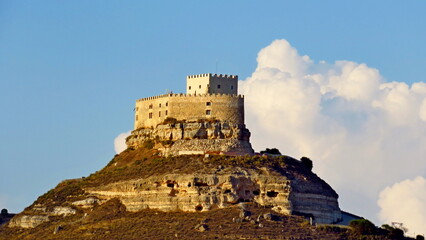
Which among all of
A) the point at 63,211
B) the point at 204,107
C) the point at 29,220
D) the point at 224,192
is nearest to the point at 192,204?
the point at 224,192

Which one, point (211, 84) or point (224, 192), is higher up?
point (211, 84)

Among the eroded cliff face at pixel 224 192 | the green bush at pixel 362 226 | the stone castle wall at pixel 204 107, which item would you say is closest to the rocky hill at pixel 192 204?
the eroded cliff face at pixel 224 192

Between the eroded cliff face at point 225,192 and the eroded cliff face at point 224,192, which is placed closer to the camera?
the eroded cliff face at point 225,192

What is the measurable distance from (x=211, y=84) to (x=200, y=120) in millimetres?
5513

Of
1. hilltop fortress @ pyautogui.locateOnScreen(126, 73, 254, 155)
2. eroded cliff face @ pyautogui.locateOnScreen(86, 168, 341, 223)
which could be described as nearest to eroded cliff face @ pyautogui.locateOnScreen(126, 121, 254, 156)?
hilltop fortress @ pyautogui.locateOnScreen(126, 73, 254, 155)

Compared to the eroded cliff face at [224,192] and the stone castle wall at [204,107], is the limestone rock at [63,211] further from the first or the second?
the stone castle wall at [204,107]

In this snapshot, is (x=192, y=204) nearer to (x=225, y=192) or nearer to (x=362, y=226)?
(x=225, y=192)

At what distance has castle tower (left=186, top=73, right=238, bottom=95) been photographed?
170 meters

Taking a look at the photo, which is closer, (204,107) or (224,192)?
(224,192)

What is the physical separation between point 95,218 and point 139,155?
1467 cm

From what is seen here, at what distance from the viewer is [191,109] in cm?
16738

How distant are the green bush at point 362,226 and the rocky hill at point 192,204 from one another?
1.11 m

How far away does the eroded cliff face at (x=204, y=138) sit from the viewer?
163875 mm

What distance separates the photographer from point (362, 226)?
509 ft
